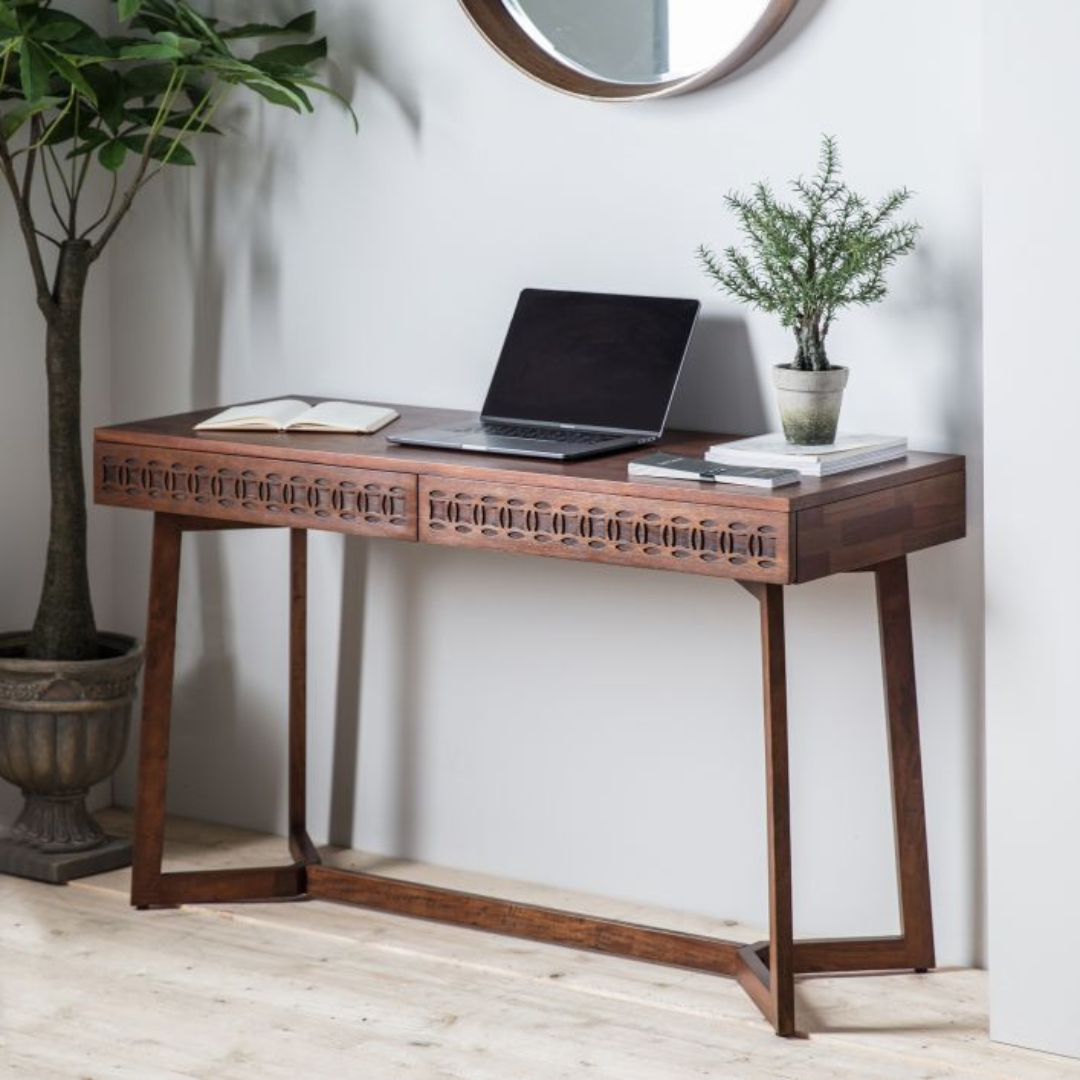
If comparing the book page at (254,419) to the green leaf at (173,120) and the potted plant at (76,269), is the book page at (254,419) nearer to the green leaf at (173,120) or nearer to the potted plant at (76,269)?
the potted plant at (76,269)

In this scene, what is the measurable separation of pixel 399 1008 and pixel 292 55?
165cm

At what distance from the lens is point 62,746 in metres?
3.63

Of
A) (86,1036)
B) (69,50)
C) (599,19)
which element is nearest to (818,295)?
(599,19)

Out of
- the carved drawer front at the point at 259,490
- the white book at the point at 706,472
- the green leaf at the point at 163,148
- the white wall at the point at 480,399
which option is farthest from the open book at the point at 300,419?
the white book at the point at 706,472

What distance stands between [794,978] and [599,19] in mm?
1593

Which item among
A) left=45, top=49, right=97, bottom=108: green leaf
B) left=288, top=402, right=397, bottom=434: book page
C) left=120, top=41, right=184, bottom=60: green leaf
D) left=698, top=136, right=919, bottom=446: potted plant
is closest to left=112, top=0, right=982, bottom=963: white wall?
left=698, top=136, right=919, bottom=446: potted plant

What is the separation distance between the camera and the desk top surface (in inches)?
110

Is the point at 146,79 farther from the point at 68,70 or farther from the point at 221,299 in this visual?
the point at 221,299

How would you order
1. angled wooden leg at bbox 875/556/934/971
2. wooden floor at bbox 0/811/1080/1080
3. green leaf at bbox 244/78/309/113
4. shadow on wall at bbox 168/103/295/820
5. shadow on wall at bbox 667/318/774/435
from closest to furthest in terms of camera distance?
wooden floor at bbox 0/811/1080/1080, angled wooden leg at bbox 875/556/934/971, shadow on wall at bbox 667/318/774/435, green leaf at bbox 244/78/309/113, shadow on wall at bbox 168/103/295/820

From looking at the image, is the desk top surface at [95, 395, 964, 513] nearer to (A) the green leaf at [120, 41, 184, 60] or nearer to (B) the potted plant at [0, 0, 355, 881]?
(B) the potted plant at [0, 0, 355, 881]

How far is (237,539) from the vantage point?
12.9ft

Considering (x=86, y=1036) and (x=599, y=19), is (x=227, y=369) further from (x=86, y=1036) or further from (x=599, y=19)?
(x=86, y=1036)

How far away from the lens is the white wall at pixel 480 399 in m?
3.15

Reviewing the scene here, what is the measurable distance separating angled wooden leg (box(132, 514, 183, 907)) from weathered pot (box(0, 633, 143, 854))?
0.19 meters
